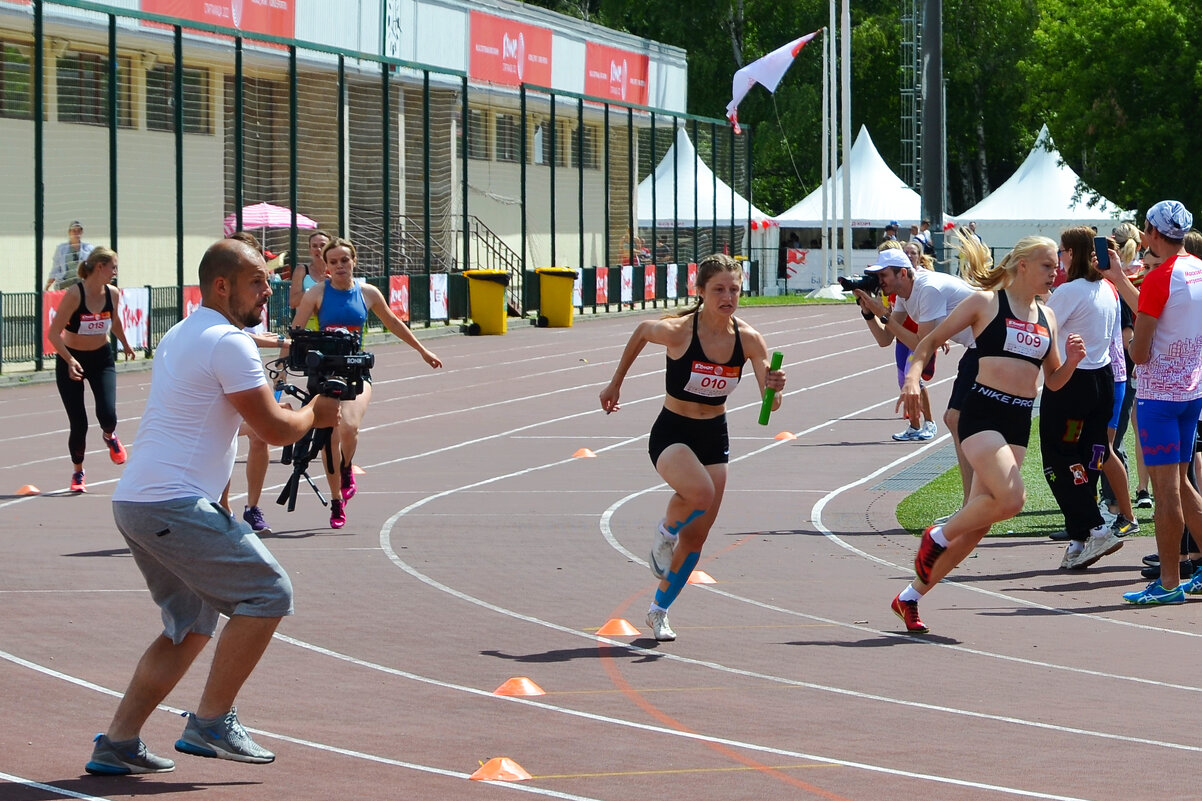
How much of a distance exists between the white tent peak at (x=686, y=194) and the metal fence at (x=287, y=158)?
0.55 m

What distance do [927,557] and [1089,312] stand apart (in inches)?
114

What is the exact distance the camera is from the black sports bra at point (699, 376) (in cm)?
901

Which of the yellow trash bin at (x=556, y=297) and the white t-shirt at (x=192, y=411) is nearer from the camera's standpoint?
the white t-shirt at (x=192, y=411)

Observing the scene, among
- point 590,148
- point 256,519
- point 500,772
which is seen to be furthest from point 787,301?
point 500,772

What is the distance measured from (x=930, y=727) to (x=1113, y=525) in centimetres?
435

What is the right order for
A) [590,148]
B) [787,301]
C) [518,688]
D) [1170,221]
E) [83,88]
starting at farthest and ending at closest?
[787,301] → [590,148] → [83,88] → [1170,221] → [518,688]

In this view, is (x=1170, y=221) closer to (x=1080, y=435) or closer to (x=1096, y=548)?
(x=1080, y=435)

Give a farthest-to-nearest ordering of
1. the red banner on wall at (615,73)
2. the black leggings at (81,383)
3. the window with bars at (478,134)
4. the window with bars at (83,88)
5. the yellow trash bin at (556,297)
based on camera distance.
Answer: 1. the red banner on wall at (615,73)
2. the window with bars at (478,134)
3. the yellow trash bin at (556,297)
4. the window with bars at (83,88)
5. the black leggings at (81,383)

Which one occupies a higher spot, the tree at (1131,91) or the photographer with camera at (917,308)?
the tree at (1131,91)

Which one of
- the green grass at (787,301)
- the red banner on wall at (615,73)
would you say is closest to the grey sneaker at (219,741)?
the green grass at (787,301)

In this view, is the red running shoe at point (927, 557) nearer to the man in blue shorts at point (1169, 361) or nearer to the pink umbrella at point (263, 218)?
the man in blue shorts at point (1169, 361)

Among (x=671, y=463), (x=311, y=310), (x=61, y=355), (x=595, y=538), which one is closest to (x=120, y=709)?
(x=671, y=463)

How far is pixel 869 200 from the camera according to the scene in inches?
2169

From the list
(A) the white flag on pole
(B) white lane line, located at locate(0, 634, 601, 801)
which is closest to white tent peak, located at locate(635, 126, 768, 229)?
(A) the white flag on pole
